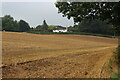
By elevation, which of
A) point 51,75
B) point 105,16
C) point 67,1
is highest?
point 67,1

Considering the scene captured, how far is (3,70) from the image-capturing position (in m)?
6.47

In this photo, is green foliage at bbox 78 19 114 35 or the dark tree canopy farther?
green foliage at bbox 78 19 114 35

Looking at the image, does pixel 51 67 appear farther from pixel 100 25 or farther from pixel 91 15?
pixel 100 25

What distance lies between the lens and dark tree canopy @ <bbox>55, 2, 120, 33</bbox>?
8953 millimetres

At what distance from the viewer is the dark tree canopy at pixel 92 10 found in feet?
29.4

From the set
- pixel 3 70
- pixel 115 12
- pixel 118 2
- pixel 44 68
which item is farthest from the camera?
pixel 115 12

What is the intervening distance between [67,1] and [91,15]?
1.81 meters

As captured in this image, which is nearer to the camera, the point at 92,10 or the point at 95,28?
the point at 92,10

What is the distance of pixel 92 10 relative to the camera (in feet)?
31.8

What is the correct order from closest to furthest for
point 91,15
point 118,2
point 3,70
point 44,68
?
point 3,70 → point 44,68 → point 118,2 → point 91,15

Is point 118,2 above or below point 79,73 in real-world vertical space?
above

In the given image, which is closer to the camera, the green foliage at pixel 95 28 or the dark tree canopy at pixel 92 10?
the dark tree canopy at pixel 92 10

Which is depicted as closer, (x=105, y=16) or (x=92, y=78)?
(x=92, y=78)

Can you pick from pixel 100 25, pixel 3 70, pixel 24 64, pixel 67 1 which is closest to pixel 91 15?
pixel 67 1
